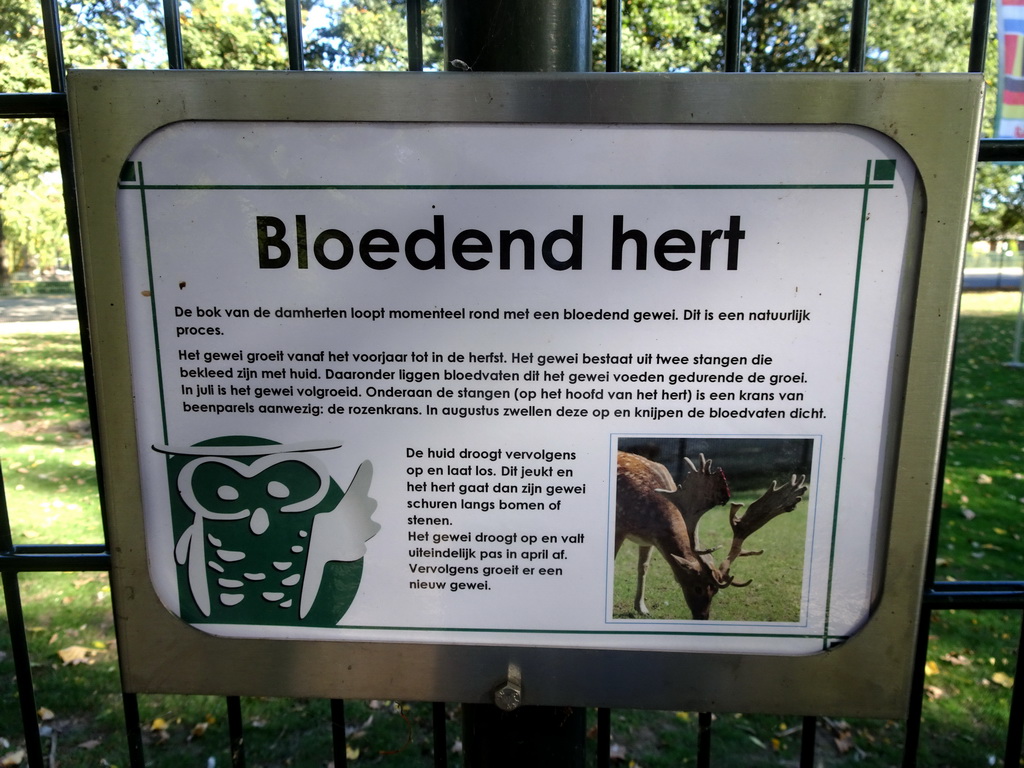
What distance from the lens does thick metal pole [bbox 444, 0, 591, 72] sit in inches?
41.8

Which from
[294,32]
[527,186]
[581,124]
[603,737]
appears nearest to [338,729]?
[603,737]

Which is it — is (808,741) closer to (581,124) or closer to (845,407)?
(845,407)

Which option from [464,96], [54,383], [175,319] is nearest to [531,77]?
[464,96]

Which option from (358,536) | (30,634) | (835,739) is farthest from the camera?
(30,634)

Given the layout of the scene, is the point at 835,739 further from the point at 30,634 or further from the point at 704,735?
the point at 30,634

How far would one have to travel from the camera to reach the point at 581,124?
993mm

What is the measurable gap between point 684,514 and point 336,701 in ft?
2.67

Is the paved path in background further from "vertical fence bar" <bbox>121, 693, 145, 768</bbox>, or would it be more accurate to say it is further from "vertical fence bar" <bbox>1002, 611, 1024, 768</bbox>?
"vertical fence bar" <bbox>1002, 611, 1024, 768</bbox>

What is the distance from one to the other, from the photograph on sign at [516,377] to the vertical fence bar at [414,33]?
291mm

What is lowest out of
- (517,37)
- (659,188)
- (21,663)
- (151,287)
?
(21,663)

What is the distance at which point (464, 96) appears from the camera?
3.26ft

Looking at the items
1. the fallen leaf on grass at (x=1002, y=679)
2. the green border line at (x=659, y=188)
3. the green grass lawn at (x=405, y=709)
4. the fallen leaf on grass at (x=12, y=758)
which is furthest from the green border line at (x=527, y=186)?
the fallen leaf on grass at (x=1002, y=679)

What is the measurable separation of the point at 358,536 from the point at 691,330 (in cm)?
61

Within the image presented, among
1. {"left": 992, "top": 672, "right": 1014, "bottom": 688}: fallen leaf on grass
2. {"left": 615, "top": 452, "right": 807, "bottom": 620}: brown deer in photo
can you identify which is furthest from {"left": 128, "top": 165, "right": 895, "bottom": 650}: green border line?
{"left": 992, "top": 672, "right": 1014, "bottom": 688}: fallen leaf on grass
